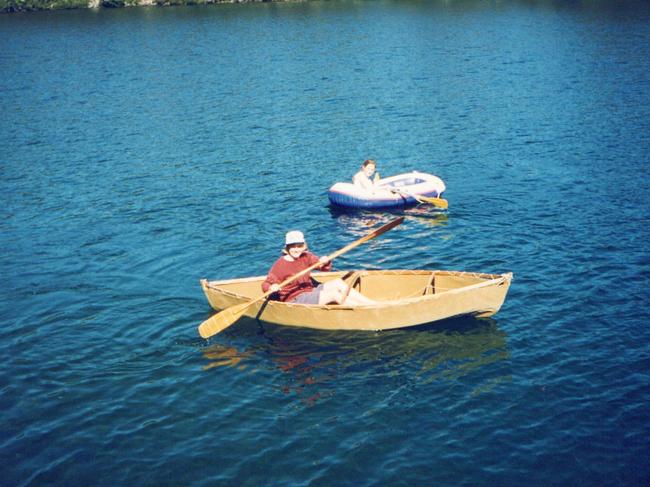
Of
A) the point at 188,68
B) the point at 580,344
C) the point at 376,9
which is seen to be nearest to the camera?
the point at 580,344

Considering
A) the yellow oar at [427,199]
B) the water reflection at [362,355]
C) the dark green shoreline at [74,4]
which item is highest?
the dark green shoreline at [74,4]

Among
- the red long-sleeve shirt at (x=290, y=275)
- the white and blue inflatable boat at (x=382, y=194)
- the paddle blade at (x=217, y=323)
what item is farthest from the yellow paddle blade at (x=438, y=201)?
the paddle blade at (x=217, y=323)

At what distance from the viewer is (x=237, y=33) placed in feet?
242

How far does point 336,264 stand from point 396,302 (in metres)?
5.11

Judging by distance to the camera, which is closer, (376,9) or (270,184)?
(270,184)

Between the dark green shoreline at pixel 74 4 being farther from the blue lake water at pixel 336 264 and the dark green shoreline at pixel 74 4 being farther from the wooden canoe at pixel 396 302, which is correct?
the wooden canoe at pixel 396 302

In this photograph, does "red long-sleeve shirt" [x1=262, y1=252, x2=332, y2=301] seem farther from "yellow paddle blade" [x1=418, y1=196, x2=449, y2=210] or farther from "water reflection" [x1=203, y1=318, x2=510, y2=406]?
"yellow paddle blade" [x1=418, y1=196, x2=449, y2=210]

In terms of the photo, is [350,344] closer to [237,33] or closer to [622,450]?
[622,450]

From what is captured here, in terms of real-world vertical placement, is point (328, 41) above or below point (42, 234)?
above

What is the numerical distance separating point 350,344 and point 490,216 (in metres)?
10.1

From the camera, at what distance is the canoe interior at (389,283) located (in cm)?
1767

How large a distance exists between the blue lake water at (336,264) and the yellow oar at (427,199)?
1.25 ft

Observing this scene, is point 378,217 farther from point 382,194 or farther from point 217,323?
point 217,323

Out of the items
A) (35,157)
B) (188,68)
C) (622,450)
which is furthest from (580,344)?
(188,68)
